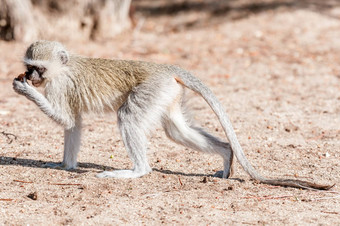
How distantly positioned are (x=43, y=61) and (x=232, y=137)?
7.63 ft

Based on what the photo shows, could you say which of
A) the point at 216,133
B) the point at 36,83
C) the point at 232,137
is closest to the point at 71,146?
the point at 36,83

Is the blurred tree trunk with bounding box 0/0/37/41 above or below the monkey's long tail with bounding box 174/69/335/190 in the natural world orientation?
above

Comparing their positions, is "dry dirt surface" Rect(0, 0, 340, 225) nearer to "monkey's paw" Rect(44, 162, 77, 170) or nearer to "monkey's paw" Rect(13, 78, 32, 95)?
"monkey's paw" Rect(44, 162, 77, 170)

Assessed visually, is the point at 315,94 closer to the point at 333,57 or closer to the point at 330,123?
the point at 330,123

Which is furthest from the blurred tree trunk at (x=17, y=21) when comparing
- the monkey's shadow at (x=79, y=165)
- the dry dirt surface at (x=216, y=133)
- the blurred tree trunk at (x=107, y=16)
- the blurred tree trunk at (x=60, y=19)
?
the monkey's shadow at (x=79, y=165)

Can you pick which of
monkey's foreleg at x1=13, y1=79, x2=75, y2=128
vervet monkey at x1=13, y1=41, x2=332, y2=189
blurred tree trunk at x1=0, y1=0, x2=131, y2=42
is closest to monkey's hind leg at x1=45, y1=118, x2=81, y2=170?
vervet monkey at x1=13, y1=41, x2=332, y2=189

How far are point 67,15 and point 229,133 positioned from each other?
7978 millimetres

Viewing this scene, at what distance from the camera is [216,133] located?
8070 mm

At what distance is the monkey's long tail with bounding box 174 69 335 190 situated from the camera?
5.73 m

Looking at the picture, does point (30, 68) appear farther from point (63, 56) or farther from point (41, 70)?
point (63, 56)

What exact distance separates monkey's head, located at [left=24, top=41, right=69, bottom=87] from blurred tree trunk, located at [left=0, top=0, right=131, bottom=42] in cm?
646

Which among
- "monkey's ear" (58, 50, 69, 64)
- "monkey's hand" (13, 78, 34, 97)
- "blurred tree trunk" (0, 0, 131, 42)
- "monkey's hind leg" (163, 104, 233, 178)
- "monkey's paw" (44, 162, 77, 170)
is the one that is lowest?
"monkey's paw" (44, 162, 77, 170)

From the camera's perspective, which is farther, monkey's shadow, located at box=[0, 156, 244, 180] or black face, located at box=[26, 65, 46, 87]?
monkey's shadow, located at box=[0, 156, 244, 180]

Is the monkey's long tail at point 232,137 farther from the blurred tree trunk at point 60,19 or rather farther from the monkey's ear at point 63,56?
the blurred tree trunk at point 60,19
